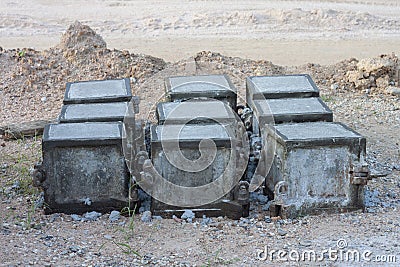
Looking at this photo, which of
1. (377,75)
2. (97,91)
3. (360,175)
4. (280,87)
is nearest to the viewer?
(360,175)

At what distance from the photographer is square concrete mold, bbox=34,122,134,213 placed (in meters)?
5.44

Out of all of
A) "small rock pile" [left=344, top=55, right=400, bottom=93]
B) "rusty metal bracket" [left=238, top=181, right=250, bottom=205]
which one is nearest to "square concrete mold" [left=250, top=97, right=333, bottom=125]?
"rusty metal bracket" [left=238, top=181, right=250, bottom=205]

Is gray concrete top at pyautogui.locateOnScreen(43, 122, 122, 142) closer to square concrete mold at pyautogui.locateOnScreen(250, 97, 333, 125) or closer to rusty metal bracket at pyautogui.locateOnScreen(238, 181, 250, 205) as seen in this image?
rusty metal bracket at pyautogui.locateOnScreen(238, 181, 250, 205)

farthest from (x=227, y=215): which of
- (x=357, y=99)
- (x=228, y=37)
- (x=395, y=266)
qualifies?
(x=228, y=37)

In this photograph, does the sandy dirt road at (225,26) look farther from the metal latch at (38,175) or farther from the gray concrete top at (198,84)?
the metal latch at (38,175)

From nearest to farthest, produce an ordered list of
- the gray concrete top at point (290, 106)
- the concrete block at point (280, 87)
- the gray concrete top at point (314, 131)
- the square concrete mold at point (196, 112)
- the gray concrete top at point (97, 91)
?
the gray concrete top at point (314, 131), the square concrete mold at point (196, 112), the gray concrete top at point (290, 106), the concrete block at point (280, 87), the gray concrete top at point (97, 91)

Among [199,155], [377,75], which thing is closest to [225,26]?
[377,75]

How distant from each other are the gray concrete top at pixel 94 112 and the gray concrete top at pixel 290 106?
1.18 m

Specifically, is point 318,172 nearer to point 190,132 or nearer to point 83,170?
point 190,132

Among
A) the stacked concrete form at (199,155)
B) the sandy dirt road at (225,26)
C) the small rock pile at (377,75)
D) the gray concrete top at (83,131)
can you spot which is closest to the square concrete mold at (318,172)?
the stacked concrete form at (199,155)

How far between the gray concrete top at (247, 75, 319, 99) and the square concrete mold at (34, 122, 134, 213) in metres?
1.59

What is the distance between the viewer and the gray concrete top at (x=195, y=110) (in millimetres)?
6008

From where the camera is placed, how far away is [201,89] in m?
6.83

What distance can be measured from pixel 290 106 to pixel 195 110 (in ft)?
2.68
